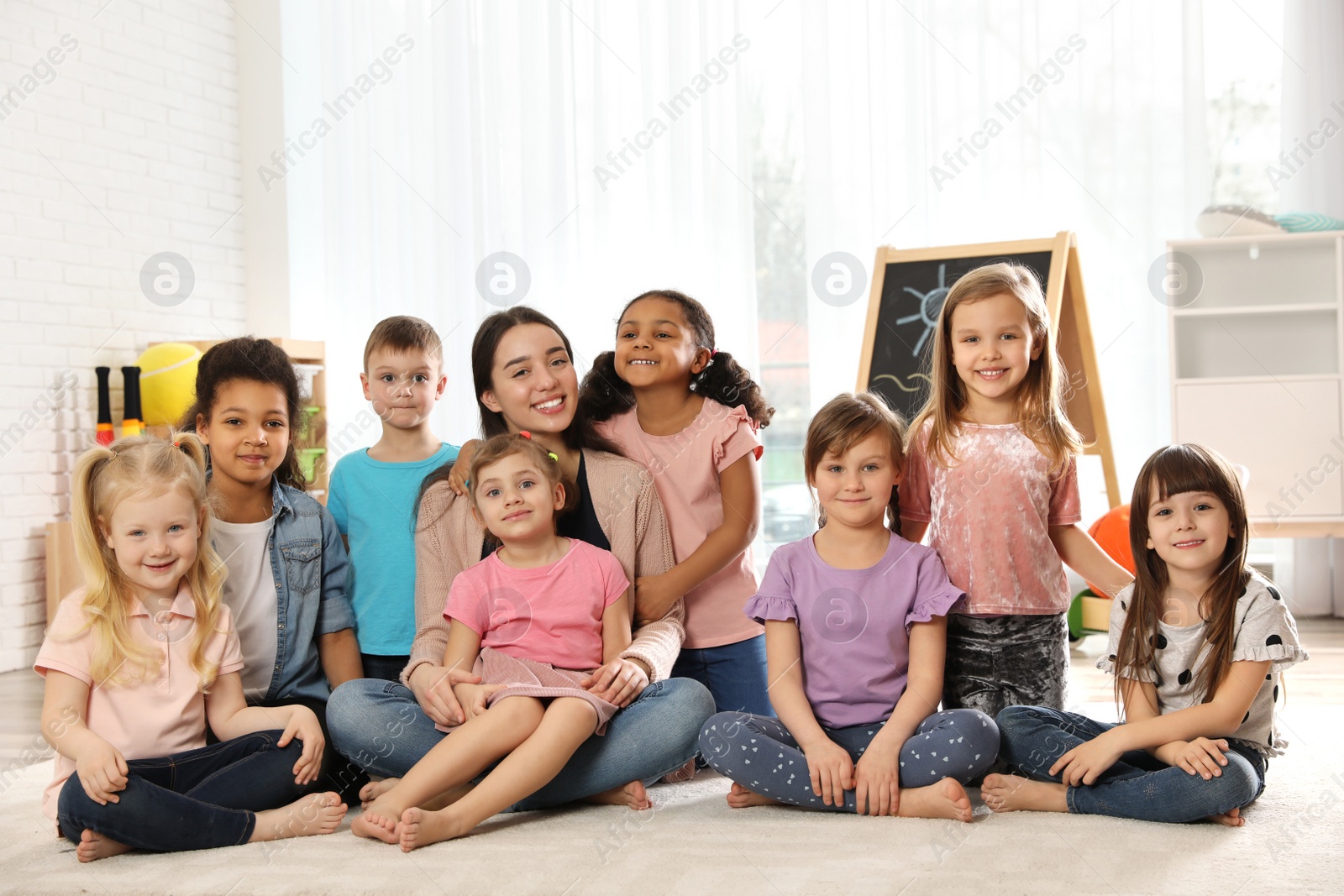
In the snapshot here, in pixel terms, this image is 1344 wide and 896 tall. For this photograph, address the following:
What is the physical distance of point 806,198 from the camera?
12.6 ft

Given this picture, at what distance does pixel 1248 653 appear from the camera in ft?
5.05

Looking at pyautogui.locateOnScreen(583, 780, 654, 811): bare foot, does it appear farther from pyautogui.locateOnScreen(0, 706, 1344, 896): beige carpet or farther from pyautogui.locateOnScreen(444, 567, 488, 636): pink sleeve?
pyautogui.locateOnScreen(444, 567, 488, 636): pink sleeve

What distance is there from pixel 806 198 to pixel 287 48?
2.11 m

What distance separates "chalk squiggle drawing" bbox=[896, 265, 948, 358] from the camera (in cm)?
328

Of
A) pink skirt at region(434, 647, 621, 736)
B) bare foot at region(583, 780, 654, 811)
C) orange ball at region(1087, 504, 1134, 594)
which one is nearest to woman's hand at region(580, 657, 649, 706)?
pink skirt at region(434, 647, 621, 736)

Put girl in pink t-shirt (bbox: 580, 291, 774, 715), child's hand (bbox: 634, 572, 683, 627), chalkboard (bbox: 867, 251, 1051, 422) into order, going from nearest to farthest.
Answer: child's hand (bbox: 634, 572, 683, 627) < girl in pink t-shirt (bbox: 580, 291, 774, 715) < chalkboard (bbox: 867, 251, 1051, 422)

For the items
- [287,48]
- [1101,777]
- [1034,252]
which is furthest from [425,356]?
[287,48]

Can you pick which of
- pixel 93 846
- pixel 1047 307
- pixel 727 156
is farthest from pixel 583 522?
pixel 727 156

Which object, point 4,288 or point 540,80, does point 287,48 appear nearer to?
point 540,80

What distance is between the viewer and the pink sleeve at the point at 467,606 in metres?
1.74

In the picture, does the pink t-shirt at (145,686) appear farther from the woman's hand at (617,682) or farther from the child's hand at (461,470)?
the woman's hand at (617,682)

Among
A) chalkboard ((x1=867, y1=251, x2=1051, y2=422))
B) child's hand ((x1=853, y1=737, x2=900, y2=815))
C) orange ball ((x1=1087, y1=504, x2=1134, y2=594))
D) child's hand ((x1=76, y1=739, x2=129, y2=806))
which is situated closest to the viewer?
child's hand ((x1=76, y1=739, x2=129, y2=806))

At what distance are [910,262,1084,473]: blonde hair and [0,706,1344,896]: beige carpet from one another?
1.86 ft

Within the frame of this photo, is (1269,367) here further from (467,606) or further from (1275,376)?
(467,606)
